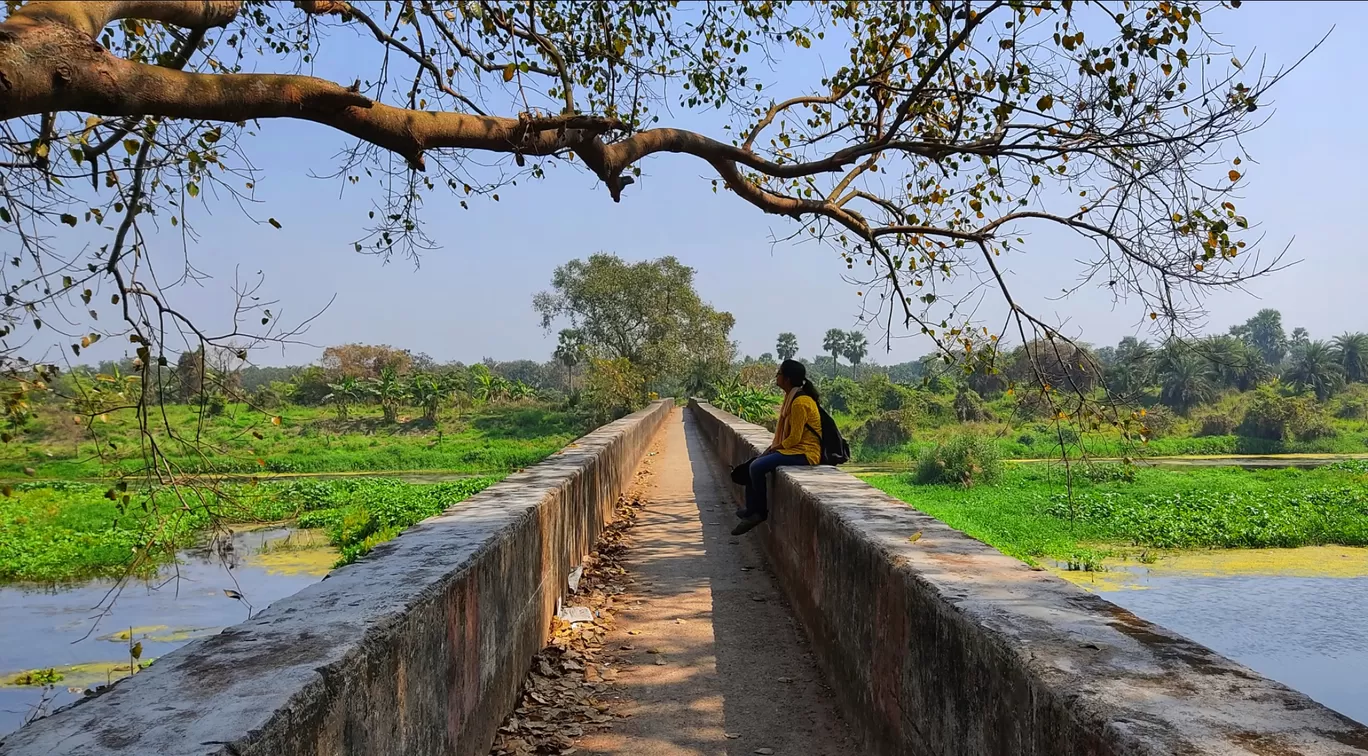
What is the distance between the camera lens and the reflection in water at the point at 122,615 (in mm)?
10234

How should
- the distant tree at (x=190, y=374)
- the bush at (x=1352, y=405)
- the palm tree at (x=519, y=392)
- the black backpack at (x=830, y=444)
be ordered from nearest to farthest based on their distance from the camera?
the distant tree at (x=190, y=374), the black backpack at (x=830, y=444), the bush at (x=1352, y=405), the palm tree at (x=519, y=392)

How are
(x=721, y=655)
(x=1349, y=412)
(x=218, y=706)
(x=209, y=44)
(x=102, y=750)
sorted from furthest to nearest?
(x=1349, y=412) → (x=209, y=44) → (x=721, y=655) → (x=218, y=706) → (x=102, y=750)

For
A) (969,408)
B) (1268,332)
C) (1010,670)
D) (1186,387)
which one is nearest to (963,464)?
(969,408)

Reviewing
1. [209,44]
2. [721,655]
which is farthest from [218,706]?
[209,44]

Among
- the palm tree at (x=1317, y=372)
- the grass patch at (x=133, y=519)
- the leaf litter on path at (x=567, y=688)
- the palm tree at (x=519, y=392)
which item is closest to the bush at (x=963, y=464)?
the grass patch at (x=133, y=519)

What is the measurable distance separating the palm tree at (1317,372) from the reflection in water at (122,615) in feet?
167

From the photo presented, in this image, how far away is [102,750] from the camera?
1.61 m

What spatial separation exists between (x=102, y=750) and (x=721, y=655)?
3.86m

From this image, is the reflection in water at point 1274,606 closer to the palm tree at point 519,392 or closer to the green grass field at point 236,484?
the green grass field at point 236,484

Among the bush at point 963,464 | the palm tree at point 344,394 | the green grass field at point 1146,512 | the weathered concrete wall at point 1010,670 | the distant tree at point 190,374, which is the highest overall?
the palm tree at point 344,394

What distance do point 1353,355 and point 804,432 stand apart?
60021 mm

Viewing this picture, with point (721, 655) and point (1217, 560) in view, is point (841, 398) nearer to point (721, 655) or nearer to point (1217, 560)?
point (1217, 560)

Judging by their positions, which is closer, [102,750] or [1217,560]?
[102,750]

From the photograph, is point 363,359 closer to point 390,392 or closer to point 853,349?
point 390,392
